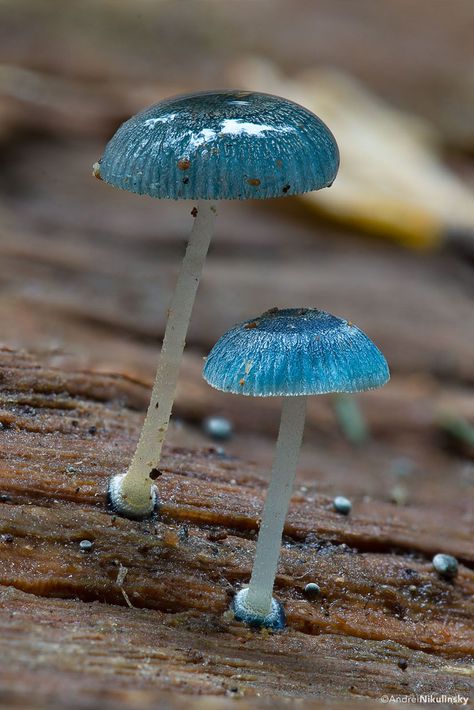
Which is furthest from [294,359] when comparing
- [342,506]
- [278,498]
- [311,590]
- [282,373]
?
[342,506]

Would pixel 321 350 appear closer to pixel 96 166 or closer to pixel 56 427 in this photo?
pixel 96 166

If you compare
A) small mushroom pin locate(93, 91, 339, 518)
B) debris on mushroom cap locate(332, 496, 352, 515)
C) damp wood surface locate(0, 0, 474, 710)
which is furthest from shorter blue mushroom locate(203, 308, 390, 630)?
debris on mushroom cap locate(332, 496, 352, 515)

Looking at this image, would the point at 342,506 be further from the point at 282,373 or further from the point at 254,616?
the point at 282,373

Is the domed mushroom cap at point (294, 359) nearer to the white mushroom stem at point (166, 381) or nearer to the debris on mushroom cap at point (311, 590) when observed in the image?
the white mushroom stem at point (166, 381)

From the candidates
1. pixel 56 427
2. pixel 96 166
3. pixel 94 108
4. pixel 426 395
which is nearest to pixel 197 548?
pixel 56 427

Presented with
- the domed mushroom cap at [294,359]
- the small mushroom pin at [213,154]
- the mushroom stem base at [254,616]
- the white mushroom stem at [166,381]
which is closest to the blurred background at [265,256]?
the white mushroom stem at [166,381]

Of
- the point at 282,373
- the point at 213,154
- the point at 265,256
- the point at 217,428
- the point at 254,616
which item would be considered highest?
the point at 265,256
